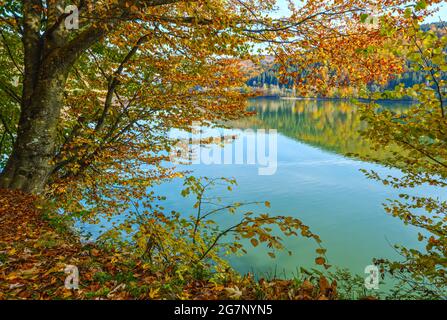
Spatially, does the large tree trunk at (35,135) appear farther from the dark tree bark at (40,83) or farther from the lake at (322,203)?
the lake at (322,203)

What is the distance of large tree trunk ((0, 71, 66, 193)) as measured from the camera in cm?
661

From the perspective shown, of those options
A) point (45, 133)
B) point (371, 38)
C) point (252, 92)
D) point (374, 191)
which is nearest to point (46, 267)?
point (45, 133)

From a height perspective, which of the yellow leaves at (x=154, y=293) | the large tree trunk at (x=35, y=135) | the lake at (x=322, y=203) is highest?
the large tree trunk at (x=35, y=135)

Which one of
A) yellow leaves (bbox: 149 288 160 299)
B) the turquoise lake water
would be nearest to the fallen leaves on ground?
yellow leaves (bbox: 149 288 160 299)

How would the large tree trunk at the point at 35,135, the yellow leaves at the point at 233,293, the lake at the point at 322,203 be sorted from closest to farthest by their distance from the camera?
the yellow leaves at the point at 233,293, the large tree trunk at the point at 35,135, the lake at the point at 322,203

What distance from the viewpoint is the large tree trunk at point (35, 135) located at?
661 centimetres

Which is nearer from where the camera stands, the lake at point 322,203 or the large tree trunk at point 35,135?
the large tree trunk at point 35,135

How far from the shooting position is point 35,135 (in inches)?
261

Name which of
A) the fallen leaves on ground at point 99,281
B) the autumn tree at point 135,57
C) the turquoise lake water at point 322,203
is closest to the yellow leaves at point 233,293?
the fallen leaves on ground at point 99,281

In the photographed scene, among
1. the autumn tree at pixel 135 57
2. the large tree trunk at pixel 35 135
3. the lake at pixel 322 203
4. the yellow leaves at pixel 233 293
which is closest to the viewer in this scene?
the yellow leaves at pixel 233 293

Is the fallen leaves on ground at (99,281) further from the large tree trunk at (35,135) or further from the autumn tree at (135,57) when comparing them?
the autumn tree at (135,57)

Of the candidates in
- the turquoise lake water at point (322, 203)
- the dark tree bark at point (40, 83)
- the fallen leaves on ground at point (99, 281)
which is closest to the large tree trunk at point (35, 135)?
the dark tree bark at point (40, 83)

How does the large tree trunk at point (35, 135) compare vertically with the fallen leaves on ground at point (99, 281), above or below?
above

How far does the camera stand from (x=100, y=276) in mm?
3816
